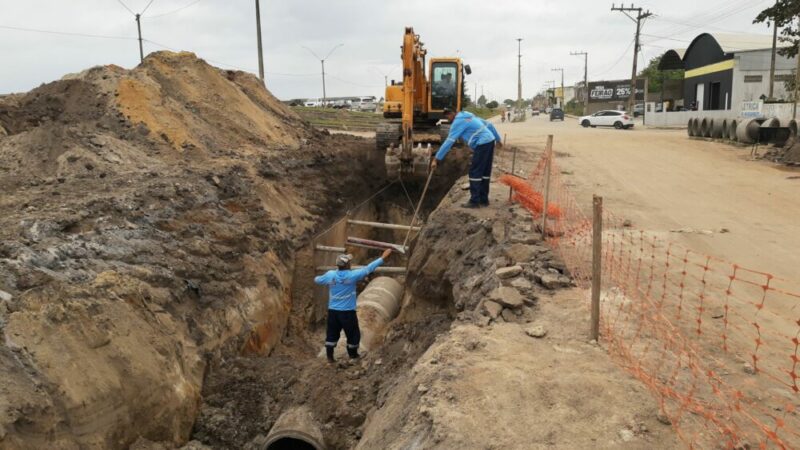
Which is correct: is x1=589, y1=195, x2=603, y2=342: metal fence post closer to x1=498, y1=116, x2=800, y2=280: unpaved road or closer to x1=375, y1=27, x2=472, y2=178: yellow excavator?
x1=498, y1=116, x2=800, y2=280: unpaved road

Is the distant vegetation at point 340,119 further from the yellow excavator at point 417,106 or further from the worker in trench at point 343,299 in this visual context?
the worker in trench at point 343,299

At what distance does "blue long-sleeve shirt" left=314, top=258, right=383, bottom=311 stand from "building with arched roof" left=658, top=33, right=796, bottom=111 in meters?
30.3

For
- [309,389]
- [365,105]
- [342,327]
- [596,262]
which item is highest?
[365,105]

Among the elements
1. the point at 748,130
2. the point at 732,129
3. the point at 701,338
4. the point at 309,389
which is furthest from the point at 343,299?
the point at 732,129

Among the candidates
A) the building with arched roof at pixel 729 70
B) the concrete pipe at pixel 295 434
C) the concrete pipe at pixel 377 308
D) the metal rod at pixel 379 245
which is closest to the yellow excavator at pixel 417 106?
the metal rod at pixel 379 245

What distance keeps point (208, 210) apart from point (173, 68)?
7.29 m

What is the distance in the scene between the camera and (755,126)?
21.7 meters

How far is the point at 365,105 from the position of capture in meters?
55.0

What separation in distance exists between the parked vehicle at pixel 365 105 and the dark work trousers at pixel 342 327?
46.4 meters

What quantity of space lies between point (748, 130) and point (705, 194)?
11.4 metres

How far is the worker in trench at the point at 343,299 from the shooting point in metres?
7.78

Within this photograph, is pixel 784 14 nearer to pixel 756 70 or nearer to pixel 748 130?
pixel 748 130

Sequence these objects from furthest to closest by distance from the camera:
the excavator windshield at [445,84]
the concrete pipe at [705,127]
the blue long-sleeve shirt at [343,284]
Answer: the concrete pipe at [705,127], the excavator windshield at [445,84], the blue long-sleeve shirt at [343,284]

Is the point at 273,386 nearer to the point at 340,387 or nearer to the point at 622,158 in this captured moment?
the point at 340,387
